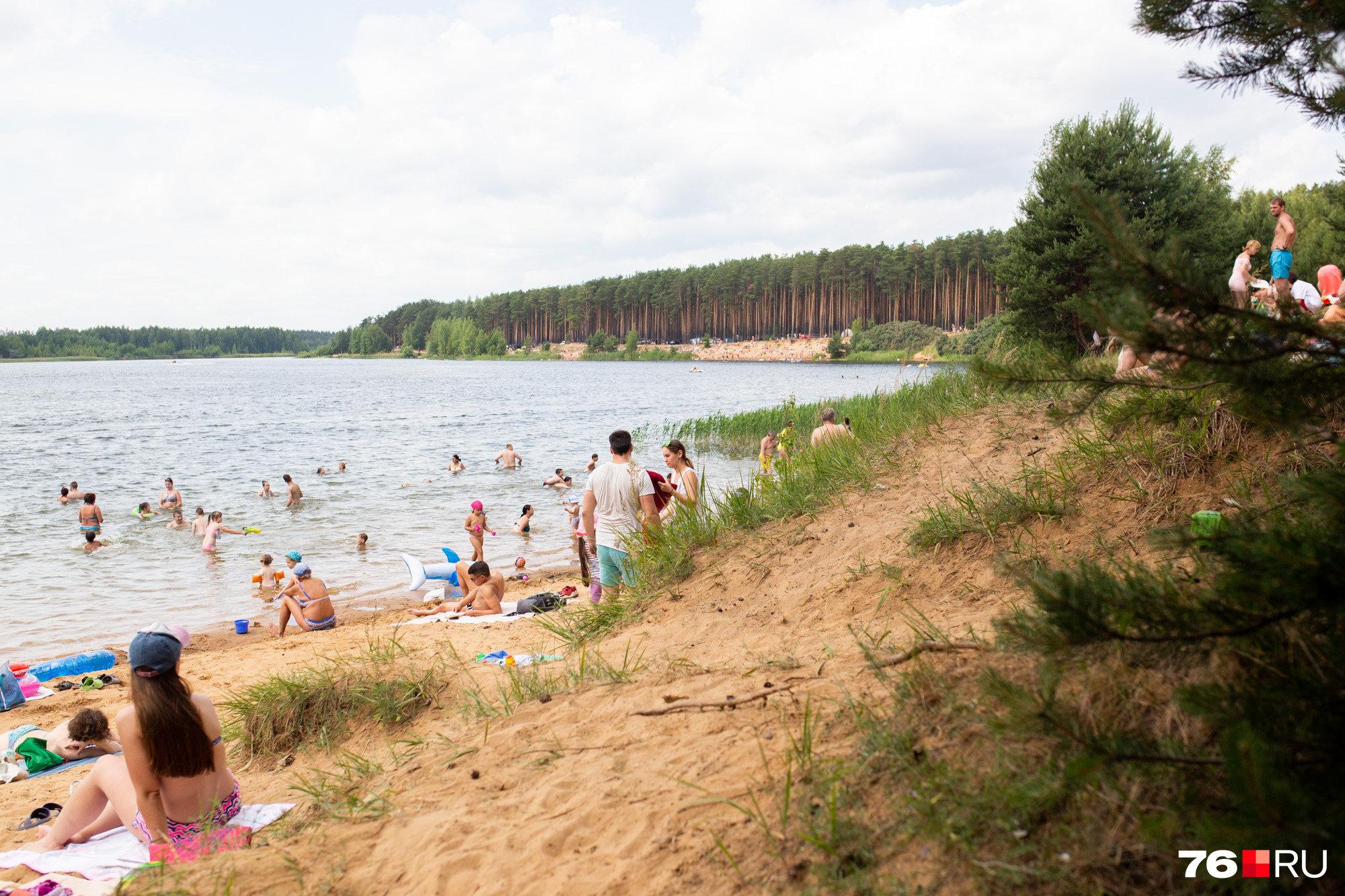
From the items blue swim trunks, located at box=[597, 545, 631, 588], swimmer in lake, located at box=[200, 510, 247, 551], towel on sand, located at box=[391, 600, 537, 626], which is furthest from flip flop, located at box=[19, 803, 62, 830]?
swimmer in lake, located at box=[200, 510, 247, 551]

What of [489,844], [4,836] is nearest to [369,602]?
[4,836]

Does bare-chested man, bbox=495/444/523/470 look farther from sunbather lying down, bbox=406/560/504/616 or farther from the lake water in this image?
sunbather lying down, bbox=406/560/504/616

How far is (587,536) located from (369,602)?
581 cm

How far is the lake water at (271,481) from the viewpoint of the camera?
12539mm

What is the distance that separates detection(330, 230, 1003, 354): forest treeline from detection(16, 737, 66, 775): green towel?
68.8 meters

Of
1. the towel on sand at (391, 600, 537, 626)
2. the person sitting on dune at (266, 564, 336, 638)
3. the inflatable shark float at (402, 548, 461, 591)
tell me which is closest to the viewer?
the towel on sand at (391, 600, 537, 626)

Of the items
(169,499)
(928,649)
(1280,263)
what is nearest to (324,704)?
(928,649)

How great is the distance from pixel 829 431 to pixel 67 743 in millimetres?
8509

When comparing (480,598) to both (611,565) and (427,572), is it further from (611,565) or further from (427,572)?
(611,565)

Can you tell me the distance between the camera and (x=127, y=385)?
84.0m

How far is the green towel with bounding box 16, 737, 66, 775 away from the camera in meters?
5.86

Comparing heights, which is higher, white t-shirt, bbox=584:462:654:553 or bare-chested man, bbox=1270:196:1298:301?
bare-chested man, bbox=1270:196:1298:301

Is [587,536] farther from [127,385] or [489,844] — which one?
[127,385]

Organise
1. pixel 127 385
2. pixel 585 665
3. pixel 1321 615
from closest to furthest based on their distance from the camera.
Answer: pixel 1321 615
pixel 585 665
pixel 127 385
